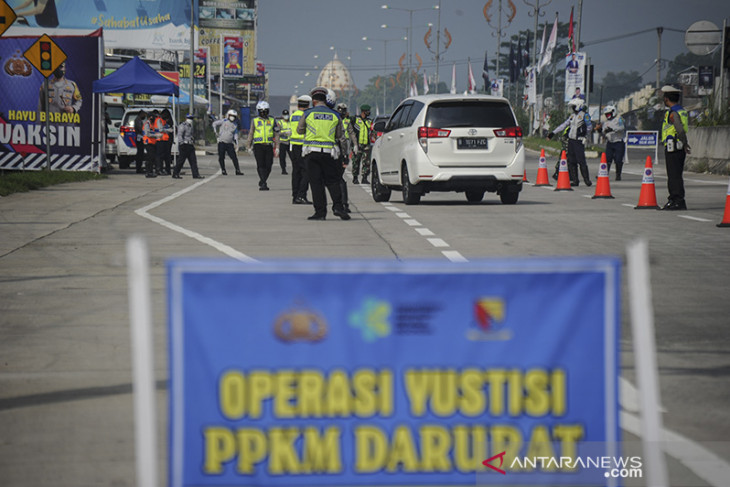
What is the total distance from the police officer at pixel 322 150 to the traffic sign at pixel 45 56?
1256 centimetres

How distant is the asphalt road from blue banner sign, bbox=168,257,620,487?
1.31ft

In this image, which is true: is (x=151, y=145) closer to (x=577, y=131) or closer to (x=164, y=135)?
(x=164, y=135)

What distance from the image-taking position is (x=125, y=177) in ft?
108

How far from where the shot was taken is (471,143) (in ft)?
68.5

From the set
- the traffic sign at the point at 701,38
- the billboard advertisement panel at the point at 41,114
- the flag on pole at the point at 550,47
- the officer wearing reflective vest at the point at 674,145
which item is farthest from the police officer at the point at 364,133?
the flag on pole at the point at 550,47

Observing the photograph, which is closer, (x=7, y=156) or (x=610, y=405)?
(x=610, y=405)

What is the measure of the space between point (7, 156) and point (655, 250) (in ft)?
70.6

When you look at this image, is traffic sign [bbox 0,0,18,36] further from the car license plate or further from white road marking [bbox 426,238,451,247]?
white road marking [bbox 426,238,451,247]

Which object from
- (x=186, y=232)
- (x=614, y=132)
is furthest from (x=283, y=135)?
(x=186, y=232)

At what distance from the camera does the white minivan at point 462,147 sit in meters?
20.7

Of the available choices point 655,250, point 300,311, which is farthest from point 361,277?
point 655,250

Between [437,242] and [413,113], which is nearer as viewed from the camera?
[437,242]

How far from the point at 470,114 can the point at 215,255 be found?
9.54 m

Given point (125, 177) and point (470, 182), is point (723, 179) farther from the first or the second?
point (125, 177)
